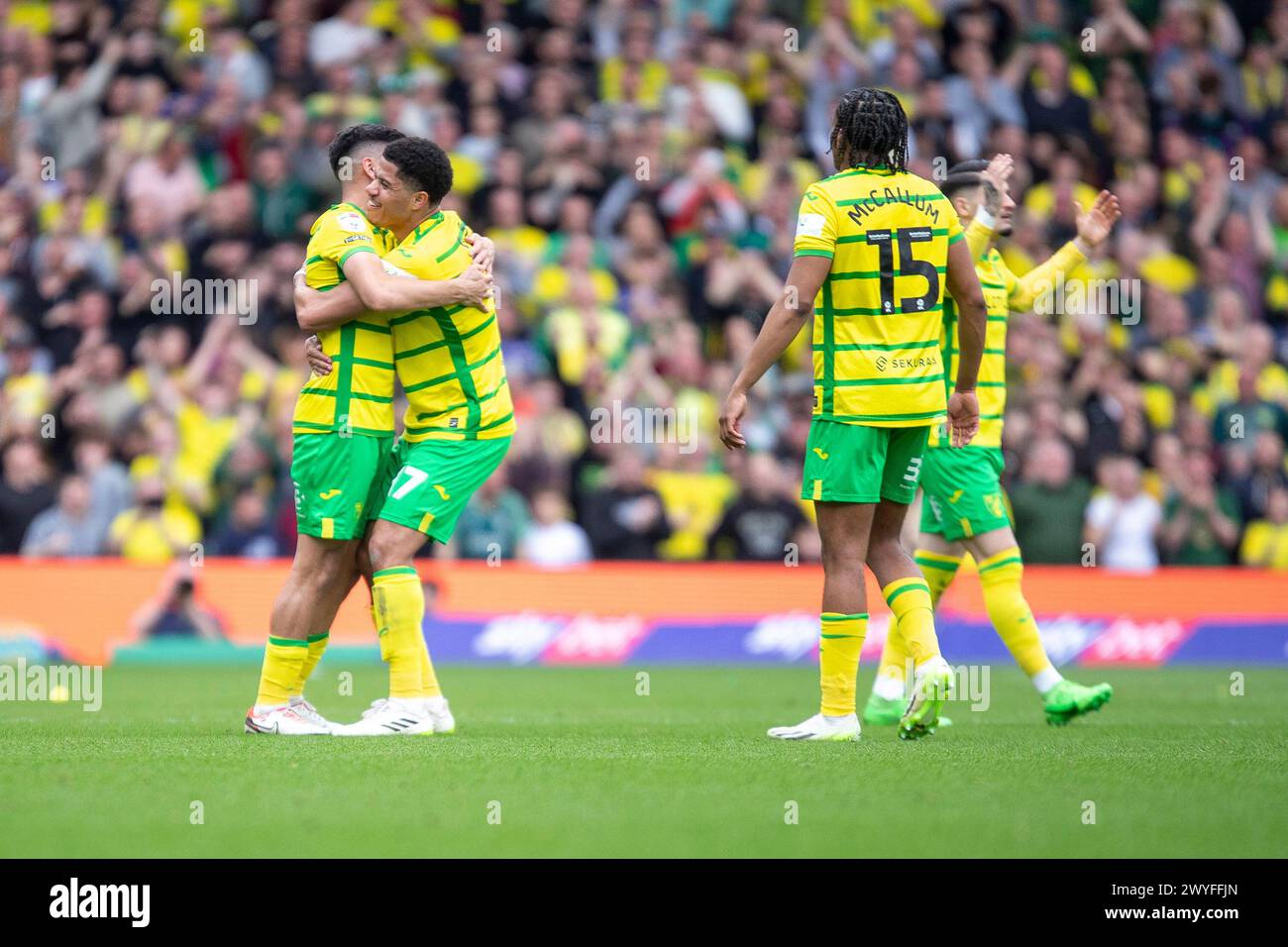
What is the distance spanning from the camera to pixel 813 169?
1819 cm

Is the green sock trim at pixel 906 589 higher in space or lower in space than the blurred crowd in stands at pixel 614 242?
lower

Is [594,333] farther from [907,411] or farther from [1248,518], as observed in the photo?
[907,411]

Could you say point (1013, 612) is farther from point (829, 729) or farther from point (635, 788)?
point (635, 788)

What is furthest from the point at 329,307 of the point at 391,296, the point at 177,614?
the point at 177,614

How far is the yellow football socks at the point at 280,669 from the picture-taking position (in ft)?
26.2

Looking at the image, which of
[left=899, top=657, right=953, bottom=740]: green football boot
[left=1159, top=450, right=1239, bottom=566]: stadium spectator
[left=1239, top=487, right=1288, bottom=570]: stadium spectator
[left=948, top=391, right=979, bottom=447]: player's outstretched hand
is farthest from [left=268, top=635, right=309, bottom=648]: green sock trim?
[left=1239, top=487, right=1288, bottom=570]: stadium spectator

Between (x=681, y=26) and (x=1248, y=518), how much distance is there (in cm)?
755

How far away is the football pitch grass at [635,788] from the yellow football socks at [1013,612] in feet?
1.09

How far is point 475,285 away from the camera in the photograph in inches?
311

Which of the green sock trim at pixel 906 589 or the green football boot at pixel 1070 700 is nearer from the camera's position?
the green sock trim at pixel 906 589

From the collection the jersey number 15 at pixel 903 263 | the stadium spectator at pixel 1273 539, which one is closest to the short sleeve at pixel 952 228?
the jersey number 15 at pixel 903 263

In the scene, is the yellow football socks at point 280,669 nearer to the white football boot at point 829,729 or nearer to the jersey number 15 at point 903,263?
the white football boot at point 829,729

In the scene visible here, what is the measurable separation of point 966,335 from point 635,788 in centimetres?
272
